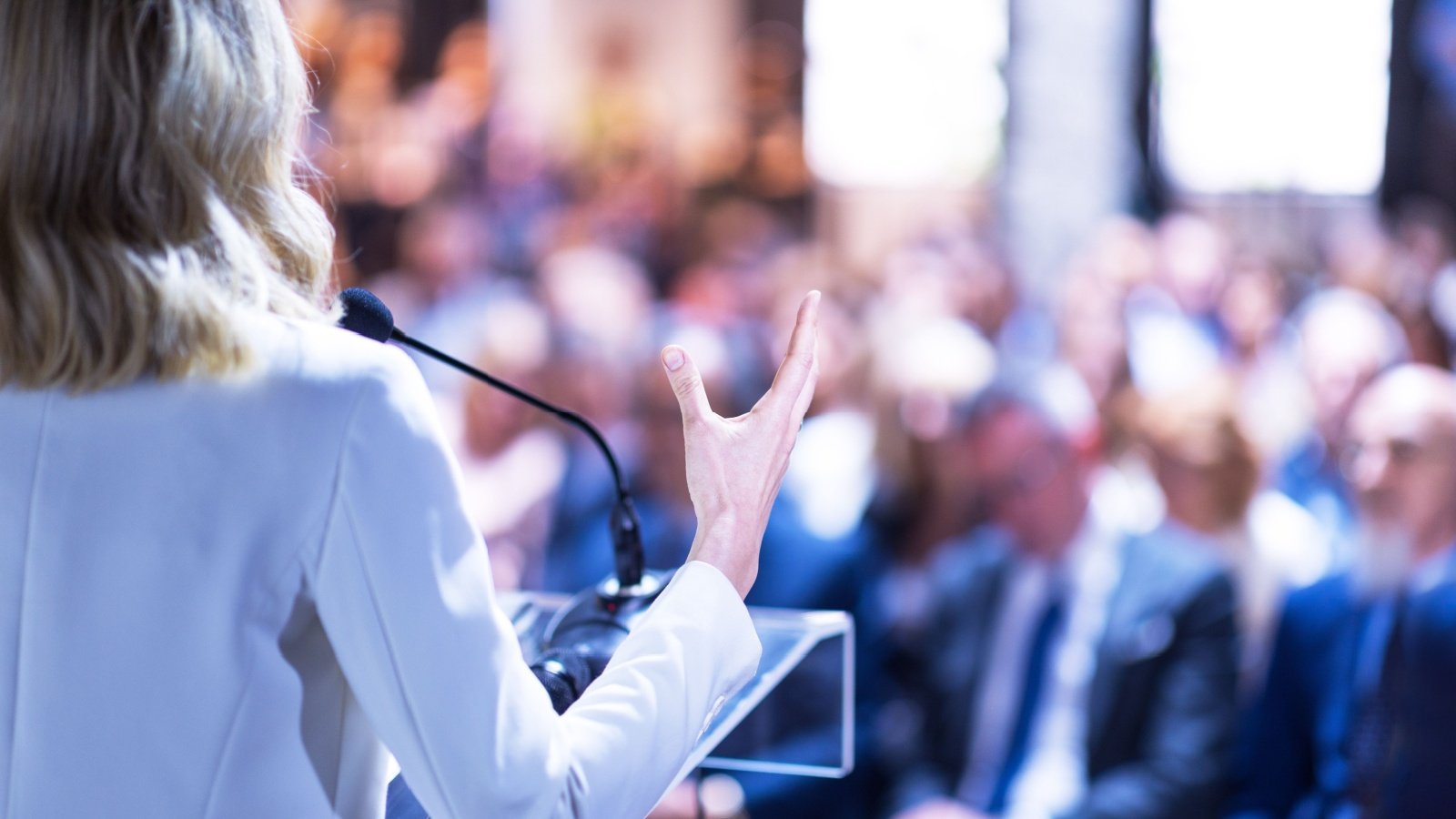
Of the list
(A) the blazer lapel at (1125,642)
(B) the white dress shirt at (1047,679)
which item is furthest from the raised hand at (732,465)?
(B) the white dress shirt at (1047,679)

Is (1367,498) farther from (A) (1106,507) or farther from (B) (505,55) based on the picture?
(B) (505,55)

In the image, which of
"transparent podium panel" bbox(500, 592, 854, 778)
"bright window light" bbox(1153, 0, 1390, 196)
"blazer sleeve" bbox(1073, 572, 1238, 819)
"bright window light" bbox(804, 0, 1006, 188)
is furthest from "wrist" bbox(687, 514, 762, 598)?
"bright window light" bbox(804, 0, 1006, 188)

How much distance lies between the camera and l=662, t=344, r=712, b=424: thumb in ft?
3.18

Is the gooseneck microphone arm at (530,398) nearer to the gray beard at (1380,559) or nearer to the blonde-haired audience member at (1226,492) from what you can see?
the blonde-haired audience member at (1226,492)

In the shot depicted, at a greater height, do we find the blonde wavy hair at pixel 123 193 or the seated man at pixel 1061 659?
the blonde wavy hair at pixel 123 193

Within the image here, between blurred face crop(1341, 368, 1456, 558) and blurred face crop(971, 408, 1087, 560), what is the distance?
0.58 m

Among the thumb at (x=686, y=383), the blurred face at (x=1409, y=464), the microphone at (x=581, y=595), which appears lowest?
the blurred face at (x=1409, y=464)

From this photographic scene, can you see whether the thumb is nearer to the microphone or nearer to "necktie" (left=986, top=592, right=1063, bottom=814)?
the microphone

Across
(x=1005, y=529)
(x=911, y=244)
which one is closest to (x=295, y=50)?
(x=1005, y=529)

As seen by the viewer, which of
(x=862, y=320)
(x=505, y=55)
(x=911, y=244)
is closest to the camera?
(x=862, y=320)

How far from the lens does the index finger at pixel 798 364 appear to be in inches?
39.9

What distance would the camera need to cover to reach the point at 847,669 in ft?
4.36

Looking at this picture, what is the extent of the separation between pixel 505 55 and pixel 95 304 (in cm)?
1013

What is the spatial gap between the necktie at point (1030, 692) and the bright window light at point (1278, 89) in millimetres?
A: 6788
